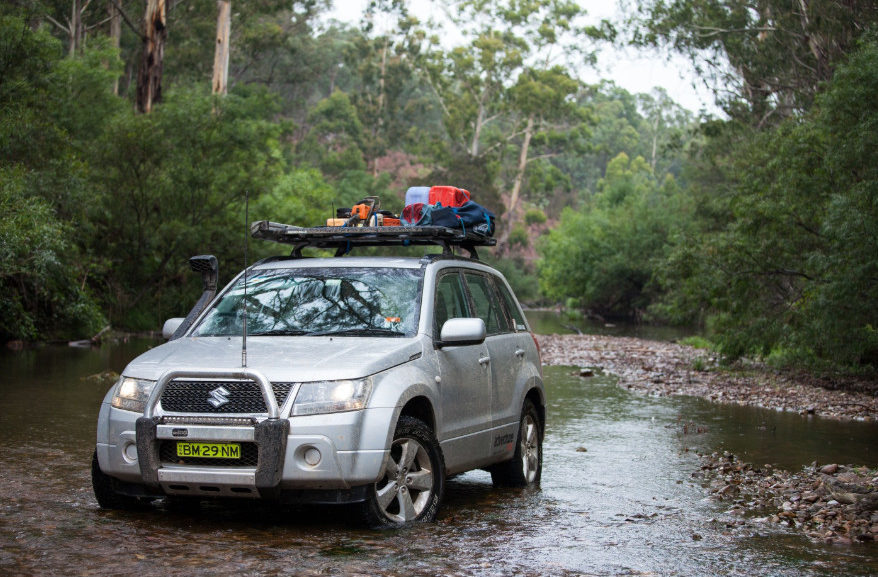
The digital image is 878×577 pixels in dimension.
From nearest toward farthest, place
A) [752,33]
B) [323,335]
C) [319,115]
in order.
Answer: [323,335], [752,33], [319,115]

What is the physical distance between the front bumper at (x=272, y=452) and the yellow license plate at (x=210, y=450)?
46 mm

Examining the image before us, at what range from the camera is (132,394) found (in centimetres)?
702

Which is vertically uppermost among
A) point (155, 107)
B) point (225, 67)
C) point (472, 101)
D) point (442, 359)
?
point (472, 101)

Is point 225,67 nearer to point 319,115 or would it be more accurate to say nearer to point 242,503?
point 242,503

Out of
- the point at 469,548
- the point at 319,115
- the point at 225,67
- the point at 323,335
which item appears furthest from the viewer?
the point at 319,115

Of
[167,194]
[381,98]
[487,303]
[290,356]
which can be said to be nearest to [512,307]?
[487,303]

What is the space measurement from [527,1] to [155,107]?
49139 millimetres

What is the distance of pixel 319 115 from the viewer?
3410 inches

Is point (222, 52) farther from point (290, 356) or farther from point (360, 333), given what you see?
point (290, 356)

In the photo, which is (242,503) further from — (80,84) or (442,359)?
(80,84)

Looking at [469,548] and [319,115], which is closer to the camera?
[469,548]

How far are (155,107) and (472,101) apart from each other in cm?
4905

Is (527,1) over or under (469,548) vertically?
over

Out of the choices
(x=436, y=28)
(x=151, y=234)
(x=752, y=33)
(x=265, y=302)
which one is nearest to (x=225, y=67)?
(x=151, y=234)
